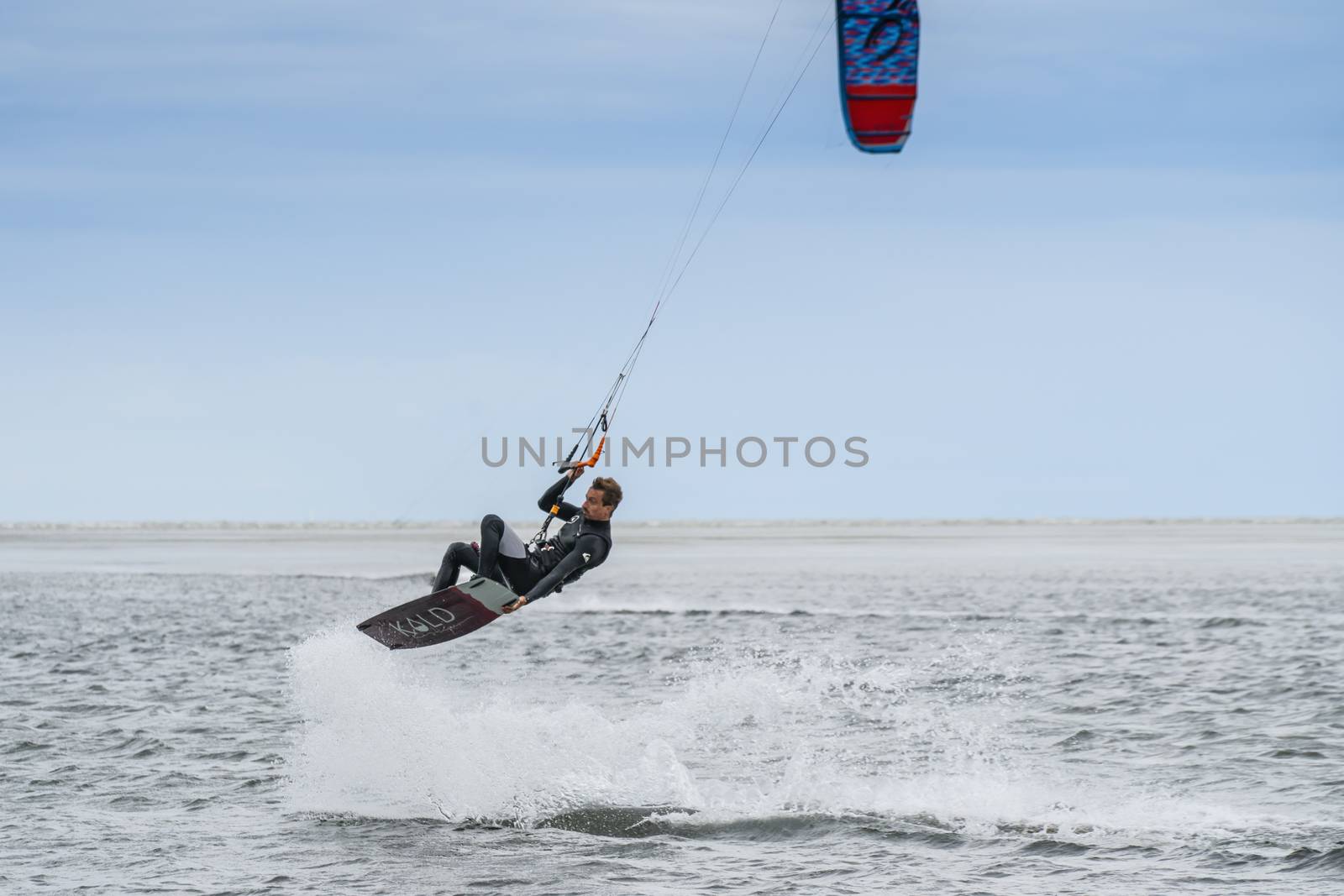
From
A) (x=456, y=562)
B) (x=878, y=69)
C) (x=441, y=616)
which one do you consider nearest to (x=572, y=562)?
(x=456, y=562)

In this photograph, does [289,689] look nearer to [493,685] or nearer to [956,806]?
[493,685]

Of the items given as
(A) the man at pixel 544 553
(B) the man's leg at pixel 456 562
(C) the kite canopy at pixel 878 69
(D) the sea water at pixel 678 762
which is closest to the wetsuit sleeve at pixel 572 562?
(A) the man at pixel 544 553

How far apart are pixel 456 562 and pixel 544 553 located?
0.83 m

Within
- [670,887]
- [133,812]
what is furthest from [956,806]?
[133,812]

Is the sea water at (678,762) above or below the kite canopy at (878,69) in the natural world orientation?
below

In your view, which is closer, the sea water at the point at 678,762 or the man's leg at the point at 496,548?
the sea water at the point at 678,762

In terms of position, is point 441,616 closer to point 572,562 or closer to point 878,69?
point 572,562

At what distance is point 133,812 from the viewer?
43.0 ft

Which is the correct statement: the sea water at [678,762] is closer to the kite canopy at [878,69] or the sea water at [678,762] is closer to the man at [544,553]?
the man at [544,553]

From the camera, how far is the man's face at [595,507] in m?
13.5

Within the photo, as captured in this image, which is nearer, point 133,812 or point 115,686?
point 133,812

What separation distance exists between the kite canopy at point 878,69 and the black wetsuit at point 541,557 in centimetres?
410

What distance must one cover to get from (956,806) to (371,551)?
83503mm

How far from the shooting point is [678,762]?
587 inches
